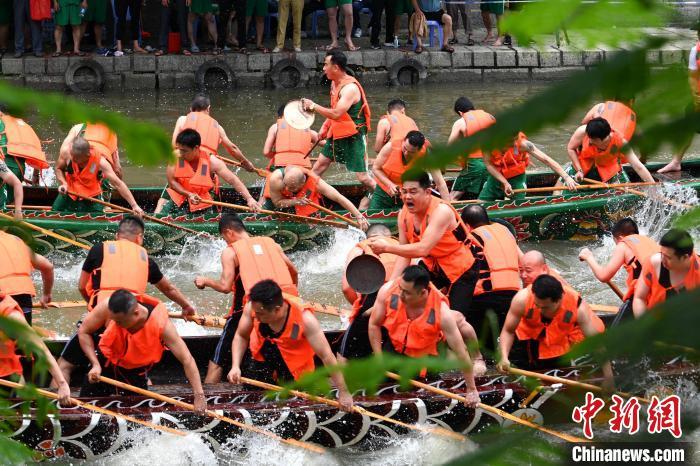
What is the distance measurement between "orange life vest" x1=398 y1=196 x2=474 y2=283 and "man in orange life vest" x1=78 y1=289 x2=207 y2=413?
1.79 m

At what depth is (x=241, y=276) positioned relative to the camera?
7262 mm

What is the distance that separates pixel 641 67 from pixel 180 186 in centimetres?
917

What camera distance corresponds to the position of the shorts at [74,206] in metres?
10.1

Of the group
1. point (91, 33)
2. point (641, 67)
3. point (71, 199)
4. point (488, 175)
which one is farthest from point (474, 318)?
point (91, 33)

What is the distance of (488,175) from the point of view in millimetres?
10555

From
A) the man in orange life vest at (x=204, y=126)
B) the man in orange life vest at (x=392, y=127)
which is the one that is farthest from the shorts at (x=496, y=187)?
the man in orange life vest at (x=204, y=126)

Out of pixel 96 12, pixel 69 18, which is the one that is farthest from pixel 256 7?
pixel 69 18

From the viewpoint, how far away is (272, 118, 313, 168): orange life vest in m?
10.2

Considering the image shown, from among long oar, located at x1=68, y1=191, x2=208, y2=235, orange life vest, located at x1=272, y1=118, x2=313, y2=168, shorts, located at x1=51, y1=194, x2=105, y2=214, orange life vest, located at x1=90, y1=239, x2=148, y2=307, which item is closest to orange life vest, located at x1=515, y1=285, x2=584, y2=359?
orange life vest, located at x1=90, y1=239, x2=148, y2=307

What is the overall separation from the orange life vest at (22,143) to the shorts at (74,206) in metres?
Result: 0.44

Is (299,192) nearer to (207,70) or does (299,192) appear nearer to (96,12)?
(207,70)

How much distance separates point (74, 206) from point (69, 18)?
7008mm

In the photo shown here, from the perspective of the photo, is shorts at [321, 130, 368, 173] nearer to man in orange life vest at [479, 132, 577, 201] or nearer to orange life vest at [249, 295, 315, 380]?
man in orange life vest at [479, 132, 577, 201]

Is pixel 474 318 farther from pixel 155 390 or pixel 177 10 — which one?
pixel 177 10
